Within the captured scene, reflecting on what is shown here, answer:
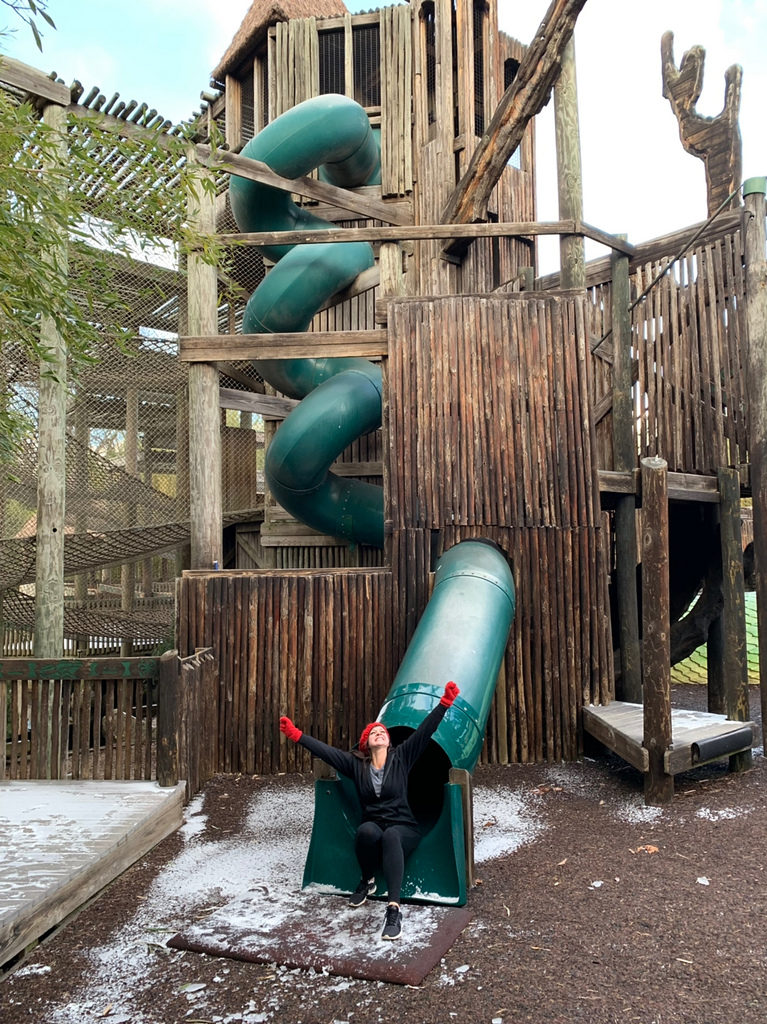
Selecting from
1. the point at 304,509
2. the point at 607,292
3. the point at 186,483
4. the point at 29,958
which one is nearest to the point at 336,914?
the point at 29,958

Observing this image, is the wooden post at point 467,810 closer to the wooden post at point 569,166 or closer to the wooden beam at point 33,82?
the wooden post at point 569,166

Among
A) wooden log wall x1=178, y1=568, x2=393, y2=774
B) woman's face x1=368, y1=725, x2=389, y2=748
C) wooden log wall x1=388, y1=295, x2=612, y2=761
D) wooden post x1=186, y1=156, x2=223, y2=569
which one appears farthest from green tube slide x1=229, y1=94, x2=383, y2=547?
woman's face x1=368, y1=725, x2=389, y2=748

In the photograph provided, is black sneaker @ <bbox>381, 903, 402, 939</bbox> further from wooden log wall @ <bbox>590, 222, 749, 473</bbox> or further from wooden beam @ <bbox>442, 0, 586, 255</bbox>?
wooden beam @ <bbox>442, 0, 586, 255</bbox>

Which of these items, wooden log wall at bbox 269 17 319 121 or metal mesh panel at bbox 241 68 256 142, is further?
metal mesh panel at bbox 241 68 256 142

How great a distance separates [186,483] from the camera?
12078 mm

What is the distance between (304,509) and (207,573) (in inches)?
88.4

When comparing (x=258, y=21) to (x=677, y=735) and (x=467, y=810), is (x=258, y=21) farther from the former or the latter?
(x=467, y=810)

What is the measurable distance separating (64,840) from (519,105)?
281 inches

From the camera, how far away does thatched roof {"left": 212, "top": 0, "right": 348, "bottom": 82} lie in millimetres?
11422

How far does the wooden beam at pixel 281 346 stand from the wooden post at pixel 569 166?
1768 mm

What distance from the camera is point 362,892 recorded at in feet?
12.8

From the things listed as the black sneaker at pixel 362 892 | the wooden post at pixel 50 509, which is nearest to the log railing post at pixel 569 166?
the wooden post at pixel 50 509

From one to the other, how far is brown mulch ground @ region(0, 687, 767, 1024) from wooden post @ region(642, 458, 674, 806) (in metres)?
0.41

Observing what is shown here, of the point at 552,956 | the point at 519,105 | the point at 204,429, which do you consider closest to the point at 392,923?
Answer: the point at 552,956
